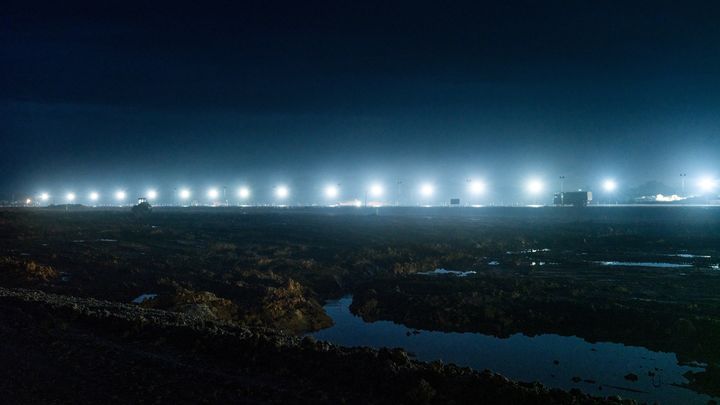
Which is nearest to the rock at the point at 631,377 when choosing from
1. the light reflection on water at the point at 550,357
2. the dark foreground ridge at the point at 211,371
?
the light reflection on water at the point at 550,357

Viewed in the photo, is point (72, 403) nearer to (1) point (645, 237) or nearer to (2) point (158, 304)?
(2) point (158, 304)

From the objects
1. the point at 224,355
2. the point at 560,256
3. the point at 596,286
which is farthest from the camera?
the point at 560,256

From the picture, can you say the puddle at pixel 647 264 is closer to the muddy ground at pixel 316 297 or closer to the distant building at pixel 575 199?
the muddy ground at pixel 316 297

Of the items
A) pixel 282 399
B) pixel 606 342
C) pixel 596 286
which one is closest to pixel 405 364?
pixel 282 399

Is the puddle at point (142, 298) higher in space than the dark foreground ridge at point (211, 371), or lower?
lower

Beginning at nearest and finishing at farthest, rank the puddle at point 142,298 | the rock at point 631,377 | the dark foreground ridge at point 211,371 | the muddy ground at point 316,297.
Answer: the dark foreground ridge at point 211,371 → the muddy ground at point 316,297 → the rock at point 631,377 → the puddle at point 142,298

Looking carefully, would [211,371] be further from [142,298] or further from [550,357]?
[142,298]

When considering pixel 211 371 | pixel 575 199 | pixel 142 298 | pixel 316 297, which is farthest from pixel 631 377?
pixel 575 199
